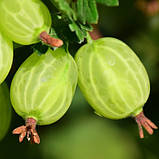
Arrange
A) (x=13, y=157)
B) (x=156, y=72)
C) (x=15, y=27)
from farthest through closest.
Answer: (x=156, y=72), (x=13, y=157), (x=15, y=27)

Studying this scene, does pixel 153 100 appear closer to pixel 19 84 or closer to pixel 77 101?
pixel 77 101

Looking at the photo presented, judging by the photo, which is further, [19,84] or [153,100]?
[153,100]

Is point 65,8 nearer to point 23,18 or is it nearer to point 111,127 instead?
point 23,18

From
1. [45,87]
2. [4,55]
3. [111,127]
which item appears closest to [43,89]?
[45,87]

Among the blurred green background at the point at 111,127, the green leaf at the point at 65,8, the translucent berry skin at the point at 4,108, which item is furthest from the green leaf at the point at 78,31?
the blurred green background at the point at 111,127

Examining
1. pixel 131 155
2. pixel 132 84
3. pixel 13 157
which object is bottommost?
pixel 131 155

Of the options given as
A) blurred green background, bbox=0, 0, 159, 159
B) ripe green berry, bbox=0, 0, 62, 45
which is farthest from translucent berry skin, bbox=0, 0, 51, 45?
blurred green background, bbox=0, 0, 159, 159

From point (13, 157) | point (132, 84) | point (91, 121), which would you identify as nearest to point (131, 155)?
point (91, 121)

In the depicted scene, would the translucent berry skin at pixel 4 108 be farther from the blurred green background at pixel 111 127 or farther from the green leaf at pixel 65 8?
the blurred green background at pixel 111 127

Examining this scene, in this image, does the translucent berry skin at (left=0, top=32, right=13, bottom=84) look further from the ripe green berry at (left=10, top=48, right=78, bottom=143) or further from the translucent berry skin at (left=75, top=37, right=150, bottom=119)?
the translucent berry skin at (left=75, top=37, right=150, bottom=119)
